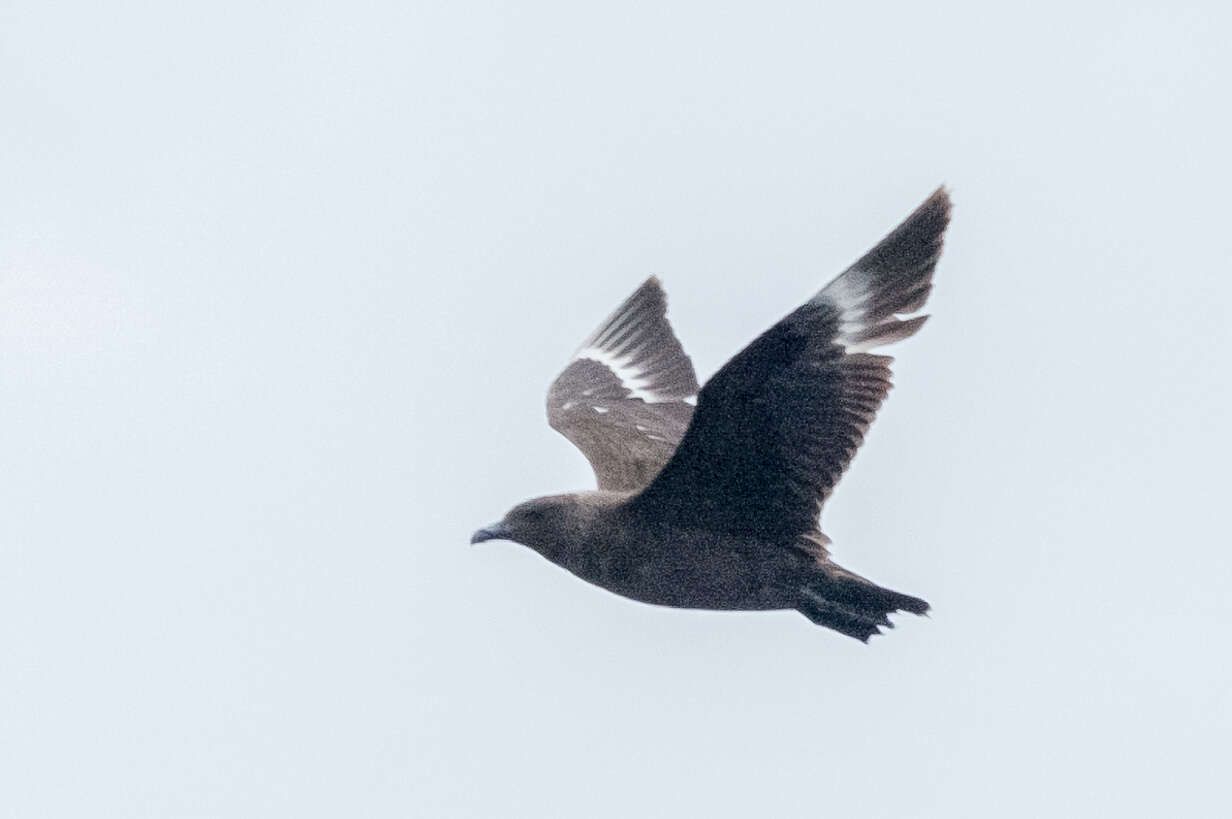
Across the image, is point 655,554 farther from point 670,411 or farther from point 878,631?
point 670,411

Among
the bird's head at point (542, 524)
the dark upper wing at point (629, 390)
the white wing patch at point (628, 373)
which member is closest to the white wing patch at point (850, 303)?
the bird's head at point (542, 524)

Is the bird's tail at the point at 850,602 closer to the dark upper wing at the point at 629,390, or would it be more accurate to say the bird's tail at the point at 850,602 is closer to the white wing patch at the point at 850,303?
the white wing patch at the point at 850,303

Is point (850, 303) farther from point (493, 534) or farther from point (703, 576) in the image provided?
point (493, 534)

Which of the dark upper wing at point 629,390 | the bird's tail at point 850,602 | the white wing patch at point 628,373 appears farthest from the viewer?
the white wing patch at point 628,373

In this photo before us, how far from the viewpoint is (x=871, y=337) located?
9.41m

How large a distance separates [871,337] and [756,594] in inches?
49.7

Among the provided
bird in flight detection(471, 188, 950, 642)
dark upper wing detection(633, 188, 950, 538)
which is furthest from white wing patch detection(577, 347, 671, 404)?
dark upper wing detection(633, 188, 950, 538)

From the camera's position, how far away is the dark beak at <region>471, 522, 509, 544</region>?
10312 millimetres

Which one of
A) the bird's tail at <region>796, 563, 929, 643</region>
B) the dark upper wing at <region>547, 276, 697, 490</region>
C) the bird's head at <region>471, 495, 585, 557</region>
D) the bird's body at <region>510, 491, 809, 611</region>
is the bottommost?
the bird's tail at <region>796, 563, 929, 643</region>

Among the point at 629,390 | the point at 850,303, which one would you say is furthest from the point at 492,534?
the point at 629,390

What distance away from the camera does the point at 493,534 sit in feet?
33.9

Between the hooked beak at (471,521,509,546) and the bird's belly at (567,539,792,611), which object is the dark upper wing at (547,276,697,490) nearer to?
the hooked beak at (471,521,509,546)

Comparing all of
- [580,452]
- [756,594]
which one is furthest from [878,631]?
[580,452]

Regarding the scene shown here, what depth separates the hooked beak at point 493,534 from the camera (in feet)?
33.8
